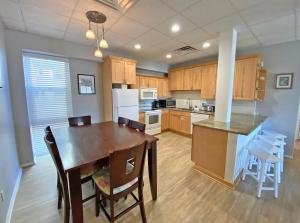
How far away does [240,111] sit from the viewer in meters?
3.74

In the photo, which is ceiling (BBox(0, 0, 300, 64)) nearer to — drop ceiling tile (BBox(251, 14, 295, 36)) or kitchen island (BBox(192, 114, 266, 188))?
drop ceiling tile (BBox(251, 14, 295, 36))

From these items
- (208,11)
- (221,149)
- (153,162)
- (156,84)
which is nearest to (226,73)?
(208,11)

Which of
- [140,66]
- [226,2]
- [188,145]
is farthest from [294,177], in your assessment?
[140,66]

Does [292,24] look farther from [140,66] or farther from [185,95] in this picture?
[140,66]

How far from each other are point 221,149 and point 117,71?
288cm

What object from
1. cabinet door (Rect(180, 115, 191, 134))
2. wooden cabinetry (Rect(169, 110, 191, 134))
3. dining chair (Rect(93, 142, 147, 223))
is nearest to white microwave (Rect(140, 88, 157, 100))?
wooden cabinetry (Rect(169, 110, 191, 134))

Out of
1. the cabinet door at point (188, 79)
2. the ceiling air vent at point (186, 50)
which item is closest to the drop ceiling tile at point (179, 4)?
the ceiling air vent at point (186, 50)

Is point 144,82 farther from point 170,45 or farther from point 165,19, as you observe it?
point 165,19

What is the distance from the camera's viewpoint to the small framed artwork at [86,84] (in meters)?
3.36

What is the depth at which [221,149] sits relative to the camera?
2.23 m

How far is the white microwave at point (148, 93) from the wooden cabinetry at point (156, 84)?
160 millimetres

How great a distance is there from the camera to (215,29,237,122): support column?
2.46 meters

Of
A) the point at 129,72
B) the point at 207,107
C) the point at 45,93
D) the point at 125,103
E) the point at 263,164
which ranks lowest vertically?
the point at 263,164

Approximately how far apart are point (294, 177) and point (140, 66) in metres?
4.40
